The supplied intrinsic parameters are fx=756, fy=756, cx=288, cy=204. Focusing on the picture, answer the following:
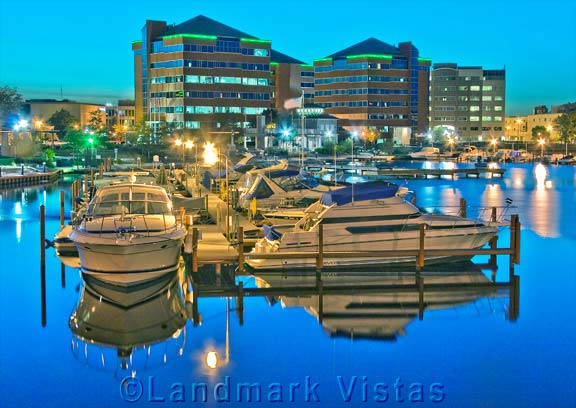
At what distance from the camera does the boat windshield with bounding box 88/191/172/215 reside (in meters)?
27.4

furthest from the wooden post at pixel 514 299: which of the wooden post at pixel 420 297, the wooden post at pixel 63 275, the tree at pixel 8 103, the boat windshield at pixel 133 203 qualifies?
the tree at pixel 8 103

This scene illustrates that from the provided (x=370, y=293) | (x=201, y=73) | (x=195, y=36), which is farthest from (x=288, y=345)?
(x=195, y=36)

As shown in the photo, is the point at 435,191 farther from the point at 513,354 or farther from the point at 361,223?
the point at 513,354

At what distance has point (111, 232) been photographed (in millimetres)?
24359

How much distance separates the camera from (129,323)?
22.0 meters

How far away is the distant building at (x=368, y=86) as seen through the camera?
185 m

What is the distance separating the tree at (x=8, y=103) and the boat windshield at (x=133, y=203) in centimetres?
9301

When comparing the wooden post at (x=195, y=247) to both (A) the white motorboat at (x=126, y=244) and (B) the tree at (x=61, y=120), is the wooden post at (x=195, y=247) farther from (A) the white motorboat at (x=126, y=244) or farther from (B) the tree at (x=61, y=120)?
(B) the tree at (x=61, y=120)

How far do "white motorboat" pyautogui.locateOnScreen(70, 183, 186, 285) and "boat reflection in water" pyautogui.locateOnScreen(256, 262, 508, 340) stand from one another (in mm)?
3889

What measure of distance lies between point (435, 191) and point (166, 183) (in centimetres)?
2926

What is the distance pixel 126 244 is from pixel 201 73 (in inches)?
5292

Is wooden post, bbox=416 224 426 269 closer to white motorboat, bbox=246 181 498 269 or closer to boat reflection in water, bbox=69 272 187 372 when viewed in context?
white motorboat, bbox=246 181 498 269

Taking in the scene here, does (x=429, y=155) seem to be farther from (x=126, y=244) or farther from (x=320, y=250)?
(x=126, y=244)

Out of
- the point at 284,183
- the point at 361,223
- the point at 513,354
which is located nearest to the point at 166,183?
the point at 284,183
